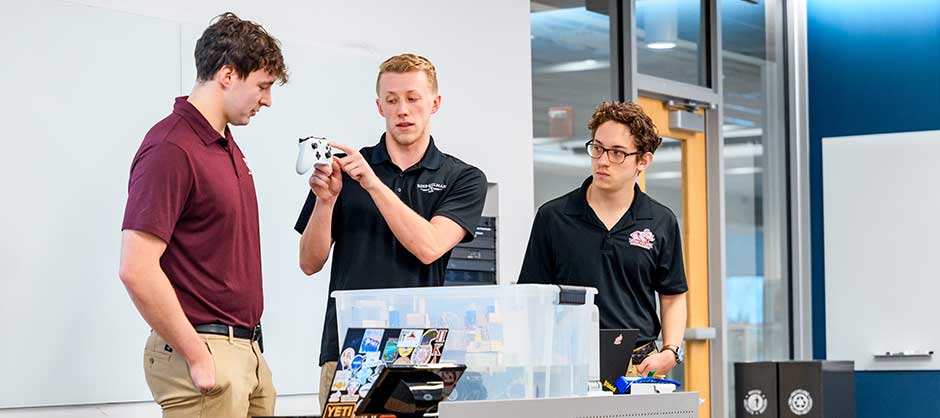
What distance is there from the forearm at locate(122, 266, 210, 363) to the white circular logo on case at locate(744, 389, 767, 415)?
328 cm

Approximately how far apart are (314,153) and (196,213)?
11.0 inches

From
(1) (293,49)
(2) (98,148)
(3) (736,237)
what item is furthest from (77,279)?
(3) (736,237)

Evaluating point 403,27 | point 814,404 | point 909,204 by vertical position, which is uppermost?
point 403,27

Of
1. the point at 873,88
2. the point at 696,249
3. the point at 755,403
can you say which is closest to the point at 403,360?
the point at 755,403

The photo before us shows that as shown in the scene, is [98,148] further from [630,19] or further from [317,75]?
[630,19]

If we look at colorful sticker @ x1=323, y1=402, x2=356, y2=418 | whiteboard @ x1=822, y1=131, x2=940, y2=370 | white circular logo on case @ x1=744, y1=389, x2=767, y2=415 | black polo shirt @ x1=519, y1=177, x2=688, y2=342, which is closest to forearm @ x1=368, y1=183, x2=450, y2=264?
colorful sticker @ x1=323, y1=402, x2=356, y2=418

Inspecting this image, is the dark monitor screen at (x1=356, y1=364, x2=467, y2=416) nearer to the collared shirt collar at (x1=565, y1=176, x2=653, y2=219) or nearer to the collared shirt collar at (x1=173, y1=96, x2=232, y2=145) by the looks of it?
the collared shirt collar at (x1=173, y1=96, x2=232, y2=145)

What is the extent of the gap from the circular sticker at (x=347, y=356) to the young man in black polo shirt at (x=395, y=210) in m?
0.46

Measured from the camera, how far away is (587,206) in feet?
12.3

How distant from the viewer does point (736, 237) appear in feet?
22.7

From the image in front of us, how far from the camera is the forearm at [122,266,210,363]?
8.55 ft

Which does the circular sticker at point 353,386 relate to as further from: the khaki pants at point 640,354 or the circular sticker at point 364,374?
the khaki pants at point 640,354

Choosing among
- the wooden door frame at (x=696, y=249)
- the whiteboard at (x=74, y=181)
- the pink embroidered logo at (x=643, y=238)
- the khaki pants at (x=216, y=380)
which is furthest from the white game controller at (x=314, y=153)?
the wooden door frame at (x=696, y=249)

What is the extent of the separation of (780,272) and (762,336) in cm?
38
